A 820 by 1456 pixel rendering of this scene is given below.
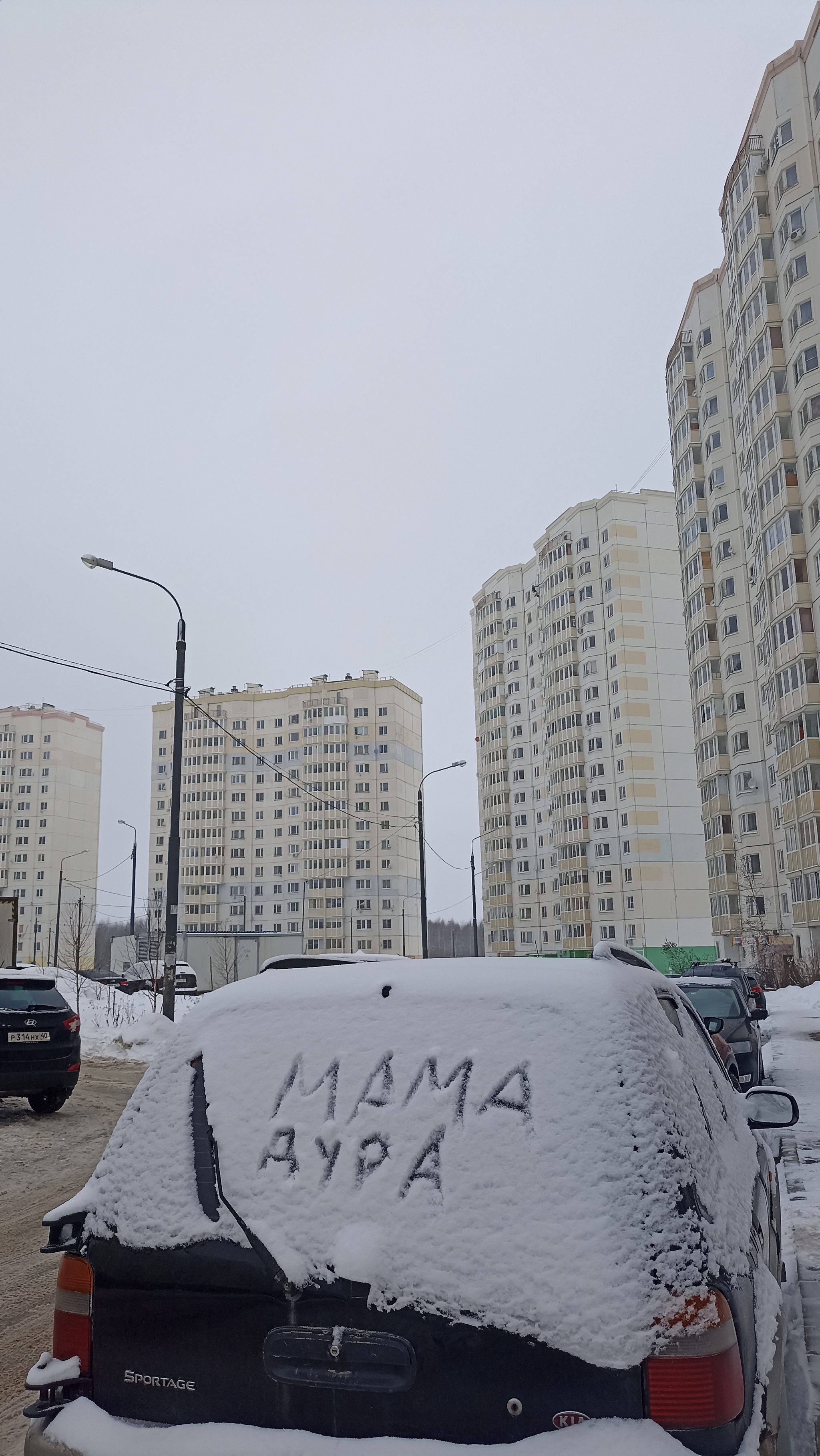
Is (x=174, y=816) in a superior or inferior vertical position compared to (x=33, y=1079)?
superior

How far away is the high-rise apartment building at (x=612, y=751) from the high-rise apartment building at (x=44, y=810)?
6015 cm

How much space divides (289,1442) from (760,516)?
54367 millimetres

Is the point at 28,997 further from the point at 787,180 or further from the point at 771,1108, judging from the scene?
the point at 787,180

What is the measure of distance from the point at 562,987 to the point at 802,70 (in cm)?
5772

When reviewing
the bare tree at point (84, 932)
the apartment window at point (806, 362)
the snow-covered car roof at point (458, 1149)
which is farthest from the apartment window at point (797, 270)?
the bare tree at point (84, 932)

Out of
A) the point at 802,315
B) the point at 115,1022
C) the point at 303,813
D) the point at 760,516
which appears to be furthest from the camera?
the point at 303,813

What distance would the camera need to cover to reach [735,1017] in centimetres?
1401

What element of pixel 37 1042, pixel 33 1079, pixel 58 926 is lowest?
pixel 33 1079

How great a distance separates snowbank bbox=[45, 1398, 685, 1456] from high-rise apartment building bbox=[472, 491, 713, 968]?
70669mm

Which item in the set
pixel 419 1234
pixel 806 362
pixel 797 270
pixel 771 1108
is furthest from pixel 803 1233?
pixel 797 270

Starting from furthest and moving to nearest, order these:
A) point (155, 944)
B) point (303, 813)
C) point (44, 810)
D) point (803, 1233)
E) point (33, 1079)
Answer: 1. point (44, 810)
2. point (303, 813)
3. point (155, 944)
4. point (33, 1079)
5. point (803, 1233)

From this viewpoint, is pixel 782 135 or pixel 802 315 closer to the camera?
pixel 802 315

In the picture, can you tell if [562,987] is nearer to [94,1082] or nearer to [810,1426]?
[810,1426]

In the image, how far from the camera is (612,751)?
266ft
